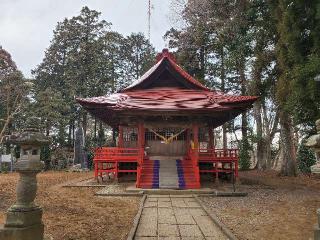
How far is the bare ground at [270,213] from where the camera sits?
8469 mm

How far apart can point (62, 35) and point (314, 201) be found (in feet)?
121

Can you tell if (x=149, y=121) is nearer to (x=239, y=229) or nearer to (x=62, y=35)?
(x=239, y=229)

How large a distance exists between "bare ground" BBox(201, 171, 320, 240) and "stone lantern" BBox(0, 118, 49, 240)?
4.31 m

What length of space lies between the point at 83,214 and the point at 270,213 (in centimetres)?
545

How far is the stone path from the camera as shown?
26.5 feet

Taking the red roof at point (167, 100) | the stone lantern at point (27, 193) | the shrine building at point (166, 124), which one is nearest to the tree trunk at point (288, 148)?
the red roof at point (167, 100)

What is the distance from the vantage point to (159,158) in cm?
2061

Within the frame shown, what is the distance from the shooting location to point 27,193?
7.02 meters

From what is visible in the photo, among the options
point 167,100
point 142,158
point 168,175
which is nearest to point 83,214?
point 142,158

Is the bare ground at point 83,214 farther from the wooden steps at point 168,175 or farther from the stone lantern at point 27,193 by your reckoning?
the wooden steps at point 168,175

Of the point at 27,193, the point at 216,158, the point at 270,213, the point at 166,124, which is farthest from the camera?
the point at 166,124

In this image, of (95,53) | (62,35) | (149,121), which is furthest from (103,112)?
(62,35)

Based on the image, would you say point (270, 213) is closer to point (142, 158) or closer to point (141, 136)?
point (142, 158)

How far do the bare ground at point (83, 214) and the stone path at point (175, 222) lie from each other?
0.44m
